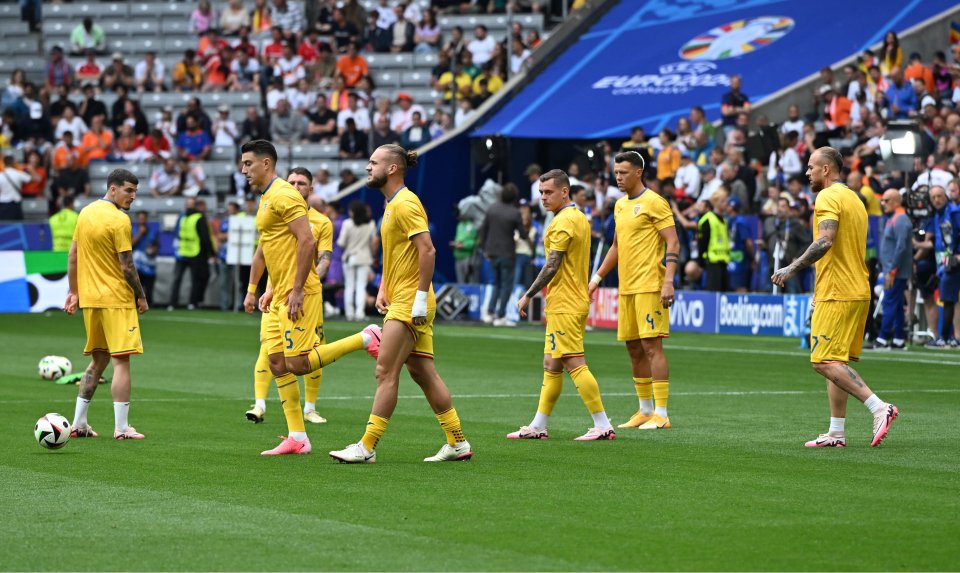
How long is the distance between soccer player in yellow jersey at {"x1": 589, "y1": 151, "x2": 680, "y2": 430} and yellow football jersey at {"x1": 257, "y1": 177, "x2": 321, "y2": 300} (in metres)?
3.00

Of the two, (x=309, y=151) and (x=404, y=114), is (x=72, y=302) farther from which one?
(x=309, y=151)

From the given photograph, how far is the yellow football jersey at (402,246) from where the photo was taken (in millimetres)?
11625

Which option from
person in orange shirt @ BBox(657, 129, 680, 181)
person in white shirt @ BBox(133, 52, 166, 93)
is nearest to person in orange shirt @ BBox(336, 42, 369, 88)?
person in white shirt @ BBox(133, 52, 166, 93)

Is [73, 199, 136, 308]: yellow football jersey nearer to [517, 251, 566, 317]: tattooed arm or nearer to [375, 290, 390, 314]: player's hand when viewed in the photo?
[375, 290, 390, 314]: player's hand

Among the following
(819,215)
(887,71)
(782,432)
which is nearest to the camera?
(819,215)

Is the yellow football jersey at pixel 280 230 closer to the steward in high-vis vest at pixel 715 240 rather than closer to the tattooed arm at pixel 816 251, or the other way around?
the tattooed arm at pixel 816 251

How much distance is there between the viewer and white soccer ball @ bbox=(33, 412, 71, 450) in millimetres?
12594

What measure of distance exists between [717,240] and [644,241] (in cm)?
1501

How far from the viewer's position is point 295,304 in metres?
11.9

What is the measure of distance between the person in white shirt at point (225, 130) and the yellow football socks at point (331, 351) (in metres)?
28.2

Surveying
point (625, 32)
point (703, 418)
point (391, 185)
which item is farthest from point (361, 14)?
point (391, 185)

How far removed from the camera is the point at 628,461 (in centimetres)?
1214

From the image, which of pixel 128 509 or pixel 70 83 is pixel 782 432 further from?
pixel 70 83

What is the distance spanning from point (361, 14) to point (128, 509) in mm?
33932
